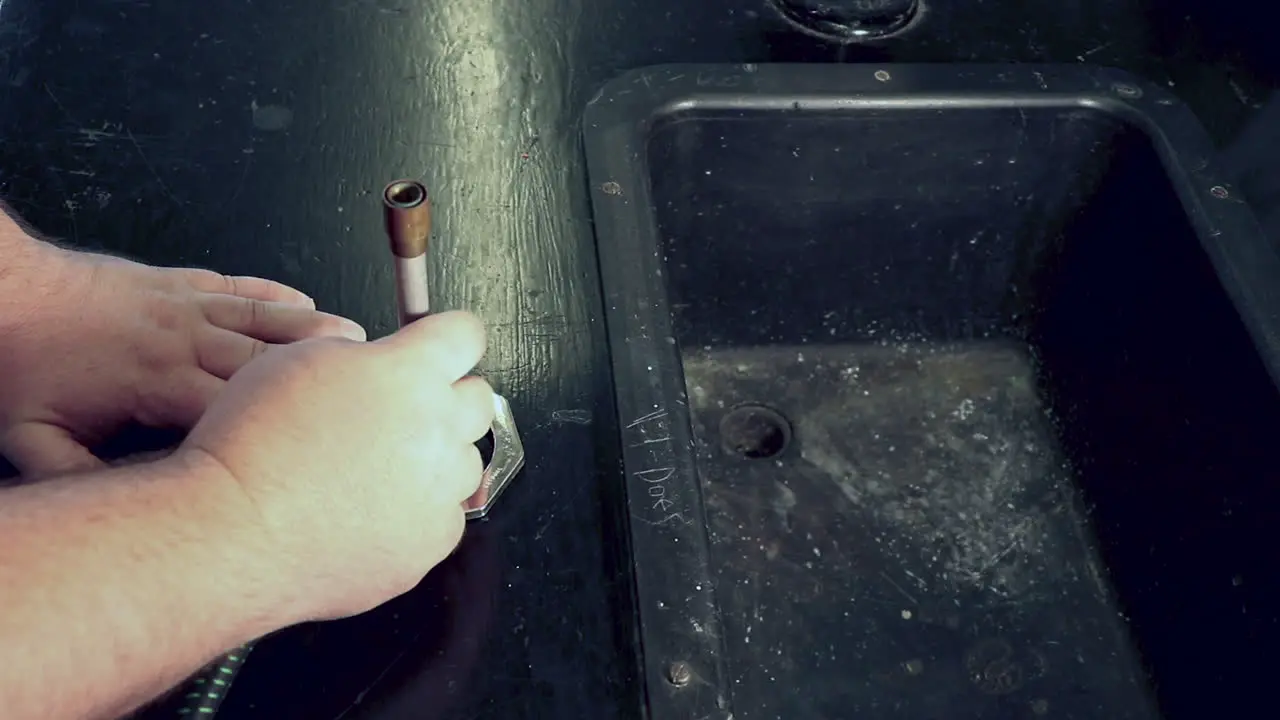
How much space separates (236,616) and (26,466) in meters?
0.16

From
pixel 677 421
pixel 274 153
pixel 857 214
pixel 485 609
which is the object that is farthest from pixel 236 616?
pixel 857 214

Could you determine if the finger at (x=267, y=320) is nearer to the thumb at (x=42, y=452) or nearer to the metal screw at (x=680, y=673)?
the thumb at (x=42, y=452)

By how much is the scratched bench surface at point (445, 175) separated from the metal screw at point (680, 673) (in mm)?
23

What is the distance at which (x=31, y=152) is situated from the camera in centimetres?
77

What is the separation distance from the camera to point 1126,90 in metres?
0.87

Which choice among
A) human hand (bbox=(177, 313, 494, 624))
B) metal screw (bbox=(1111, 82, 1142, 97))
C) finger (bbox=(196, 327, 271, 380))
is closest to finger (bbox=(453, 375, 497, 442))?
human hand (bbox=(177, 313, 494, 624))

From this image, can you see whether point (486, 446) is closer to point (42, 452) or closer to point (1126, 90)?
point (42, 452)

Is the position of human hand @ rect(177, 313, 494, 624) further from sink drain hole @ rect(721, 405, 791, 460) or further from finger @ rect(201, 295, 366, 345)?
sink drain hole @ rect(721, 405, 791, 460)

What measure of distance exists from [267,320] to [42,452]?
14 cm

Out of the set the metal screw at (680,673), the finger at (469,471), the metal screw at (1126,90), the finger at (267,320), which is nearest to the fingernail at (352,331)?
the finger at (267,320)

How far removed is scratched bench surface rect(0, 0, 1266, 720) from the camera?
1.89 feet

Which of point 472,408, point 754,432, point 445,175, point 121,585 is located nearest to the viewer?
point 121,585

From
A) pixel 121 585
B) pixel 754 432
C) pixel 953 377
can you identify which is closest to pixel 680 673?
pixel 121 585

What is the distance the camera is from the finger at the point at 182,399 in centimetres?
62
